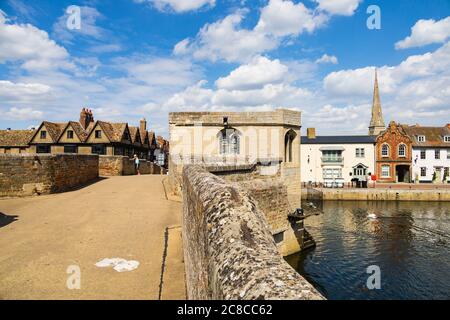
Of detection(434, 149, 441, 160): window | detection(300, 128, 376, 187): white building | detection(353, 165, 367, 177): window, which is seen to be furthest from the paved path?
detection(434, 149, 441, 160): window

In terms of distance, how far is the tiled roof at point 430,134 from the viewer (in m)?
49.2

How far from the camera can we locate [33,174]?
1456cm

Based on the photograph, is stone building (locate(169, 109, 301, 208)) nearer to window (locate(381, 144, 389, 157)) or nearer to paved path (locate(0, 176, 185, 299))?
paved path (locate(0, 176, 185, 299))

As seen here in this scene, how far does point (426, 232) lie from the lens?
81.0 feet

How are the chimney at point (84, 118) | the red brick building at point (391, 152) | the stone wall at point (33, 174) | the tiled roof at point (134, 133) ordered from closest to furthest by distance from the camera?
the stone wall at point (33, 174) → the chimney at point (84, 118) → the tiled roof at point (134, 133) → the red brick building at point (391, 152)

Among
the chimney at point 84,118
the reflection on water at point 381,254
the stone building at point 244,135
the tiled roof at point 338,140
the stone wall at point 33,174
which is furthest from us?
the tiled roof at point 338,140

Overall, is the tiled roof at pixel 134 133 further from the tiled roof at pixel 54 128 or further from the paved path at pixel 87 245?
the paved path at pixel 87 245

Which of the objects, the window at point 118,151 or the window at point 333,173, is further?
the window at point 333,173

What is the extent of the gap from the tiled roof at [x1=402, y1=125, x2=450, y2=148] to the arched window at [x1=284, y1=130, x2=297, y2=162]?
35660 mm

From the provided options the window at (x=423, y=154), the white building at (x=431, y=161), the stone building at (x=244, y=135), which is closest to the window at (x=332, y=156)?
the white building at (x=431, y=161)

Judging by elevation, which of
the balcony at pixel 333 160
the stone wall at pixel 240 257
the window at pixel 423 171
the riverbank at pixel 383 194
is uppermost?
the balcony at pixel 333 160

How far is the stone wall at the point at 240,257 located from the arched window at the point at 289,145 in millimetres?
19370

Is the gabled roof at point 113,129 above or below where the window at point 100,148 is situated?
above

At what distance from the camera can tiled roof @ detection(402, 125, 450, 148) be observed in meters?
49.2
